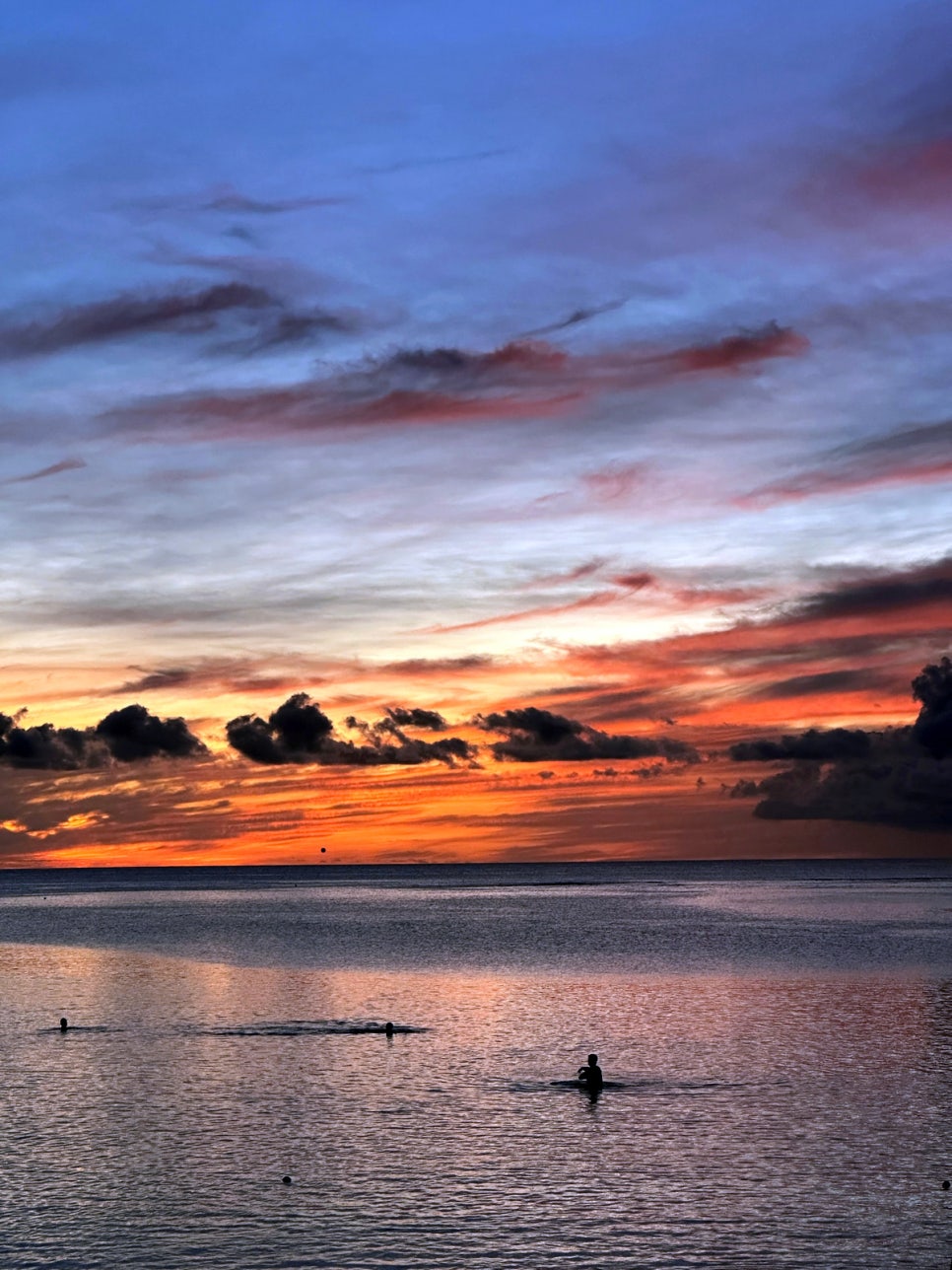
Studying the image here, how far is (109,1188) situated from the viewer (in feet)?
136

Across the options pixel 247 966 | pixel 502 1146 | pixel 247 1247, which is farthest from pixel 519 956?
pixel 247 1247

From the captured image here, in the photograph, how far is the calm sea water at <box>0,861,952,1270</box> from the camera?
36.6 metres

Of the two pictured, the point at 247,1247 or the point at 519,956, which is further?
the point at 519,956

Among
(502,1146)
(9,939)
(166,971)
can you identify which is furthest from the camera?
(9,939)

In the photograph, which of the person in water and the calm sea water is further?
the person in water

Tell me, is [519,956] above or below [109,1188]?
below

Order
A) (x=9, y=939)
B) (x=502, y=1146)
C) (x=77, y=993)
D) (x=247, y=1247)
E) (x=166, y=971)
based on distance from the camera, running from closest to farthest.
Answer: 1. (x=247, y=1247)
2. (x=502, y=1146)
3. (x=77, y=993)
4. (x=166, y=971)
5. (x=9, y=939)

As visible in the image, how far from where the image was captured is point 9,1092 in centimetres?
5559

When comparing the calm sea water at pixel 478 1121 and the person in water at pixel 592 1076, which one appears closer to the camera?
the calm sea water at pixel 478 1121

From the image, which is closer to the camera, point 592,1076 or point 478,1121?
point 478,1121

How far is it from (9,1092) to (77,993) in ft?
121

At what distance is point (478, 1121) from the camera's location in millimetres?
49094

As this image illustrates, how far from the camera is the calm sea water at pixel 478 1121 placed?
120 ft

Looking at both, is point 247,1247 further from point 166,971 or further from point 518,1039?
point 166,971
